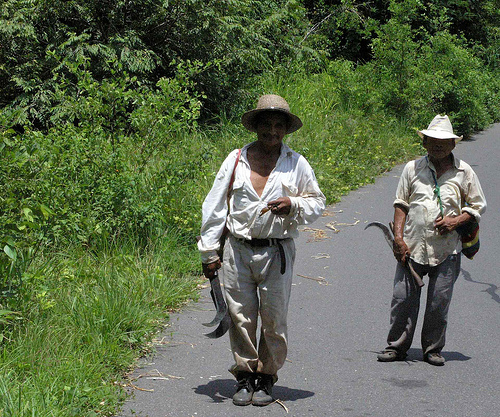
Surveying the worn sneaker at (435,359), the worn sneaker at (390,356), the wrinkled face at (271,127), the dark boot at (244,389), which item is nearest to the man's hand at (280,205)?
the wrinkled face at (271,127)

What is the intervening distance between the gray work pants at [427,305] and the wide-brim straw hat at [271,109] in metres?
1.58

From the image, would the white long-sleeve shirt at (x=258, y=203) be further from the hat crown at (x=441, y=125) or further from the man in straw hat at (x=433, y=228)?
the hat crown at (x=441, y=125)

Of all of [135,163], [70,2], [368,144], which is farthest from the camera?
[368,144]

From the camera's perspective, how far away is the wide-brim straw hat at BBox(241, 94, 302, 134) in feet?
15.8

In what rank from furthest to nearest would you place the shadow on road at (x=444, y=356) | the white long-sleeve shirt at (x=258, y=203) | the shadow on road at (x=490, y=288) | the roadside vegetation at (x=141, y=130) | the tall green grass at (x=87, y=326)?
1. the shadow on road at (x=490, y=288)
2. the shadow on road at (x=444, y=356)
3. the roadside vegetation at (x=141, y=130)
4. the white long-sleeve shirt at (x=258, y=203)
5. the tall green grass at (x=87, y=326)

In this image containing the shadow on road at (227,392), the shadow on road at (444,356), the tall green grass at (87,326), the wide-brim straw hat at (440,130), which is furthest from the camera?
the shadow on road at (444,356)

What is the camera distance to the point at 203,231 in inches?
195

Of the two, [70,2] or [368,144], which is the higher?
[70,2]

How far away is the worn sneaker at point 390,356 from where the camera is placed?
5.88 m

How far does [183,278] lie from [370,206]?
4.53 meters

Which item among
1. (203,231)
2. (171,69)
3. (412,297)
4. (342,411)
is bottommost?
(342,411)

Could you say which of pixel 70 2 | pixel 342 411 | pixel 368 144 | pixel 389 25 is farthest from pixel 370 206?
pixel 389 25

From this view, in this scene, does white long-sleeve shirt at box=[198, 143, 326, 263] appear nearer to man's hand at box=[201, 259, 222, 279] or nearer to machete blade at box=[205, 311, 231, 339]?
man's hand at box=[201, 259, 222, 279]

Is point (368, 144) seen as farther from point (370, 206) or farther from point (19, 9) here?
point (19, 9)
